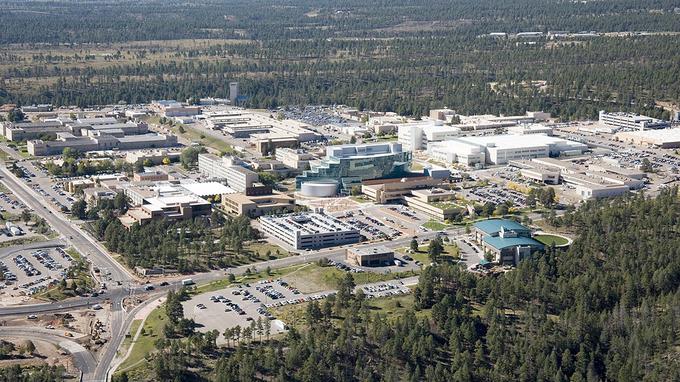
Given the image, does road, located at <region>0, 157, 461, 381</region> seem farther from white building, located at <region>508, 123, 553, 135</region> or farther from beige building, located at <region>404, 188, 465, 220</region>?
white building, located at <region>508, 123, 553, 135</region>

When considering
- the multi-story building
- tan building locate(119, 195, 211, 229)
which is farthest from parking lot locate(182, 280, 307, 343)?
the multi-story building

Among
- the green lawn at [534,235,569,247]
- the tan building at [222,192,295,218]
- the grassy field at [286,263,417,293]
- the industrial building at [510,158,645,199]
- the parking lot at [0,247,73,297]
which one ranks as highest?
the industrial building at [510,158,645,199]

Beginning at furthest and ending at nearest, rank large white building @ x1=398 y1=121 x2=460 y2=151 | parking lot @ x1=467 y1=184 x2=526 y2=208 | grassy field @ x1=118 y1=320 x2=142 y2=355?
large white building @ x1=398 y1=121 x2=460 y2=151 → parking lot @ x1=467 y1=184 x2=526 y2=208 → grassy field @ x1=118 y1=320 x2=142 y2=355

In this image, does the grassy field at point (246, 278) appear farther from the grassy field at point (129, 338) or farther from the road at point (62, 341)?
the road at point (62, 341)

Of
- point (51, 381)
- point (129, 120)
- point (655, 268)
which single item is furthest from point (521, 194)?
point (129, 120)

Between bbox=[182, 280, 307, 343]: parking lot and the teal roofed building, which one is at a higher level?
the teal roofed building

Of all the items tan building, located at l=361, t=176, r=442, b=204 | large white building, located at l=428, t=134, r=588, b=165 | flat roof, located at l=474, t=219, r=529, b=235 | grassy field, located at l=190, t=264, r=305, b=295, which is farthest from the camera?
large white building, located at l=428, t=134, r=588, b=165

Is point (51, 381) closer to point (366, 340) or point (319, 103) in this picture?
point (366, 340)

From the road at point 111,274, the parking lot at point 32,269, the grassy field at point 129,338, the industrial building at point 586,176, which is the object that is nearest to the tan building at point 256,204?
the road at point 111,274
